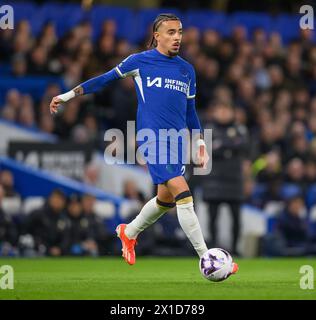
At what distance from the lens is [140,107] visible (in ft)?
37.9

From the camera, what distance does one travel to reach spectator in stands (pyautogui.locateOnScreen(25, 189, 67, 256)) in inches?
704

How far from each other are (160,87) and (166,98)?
0.13m

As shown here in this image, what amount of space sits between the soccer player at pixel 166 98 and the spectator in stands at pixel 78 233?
6.45 m

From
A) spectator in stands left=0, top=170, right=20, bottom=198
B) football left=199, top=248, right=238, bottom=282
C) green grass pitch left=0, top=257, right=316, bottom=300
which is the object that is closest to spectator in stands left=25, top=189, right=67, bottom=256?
spectator in stands left=0, top=170, right=20, bottom=198

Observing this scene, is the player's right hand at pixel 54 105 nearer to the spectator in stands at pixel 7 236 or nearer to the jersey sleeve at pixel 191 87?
the jersey sleeve at pixel 191 87

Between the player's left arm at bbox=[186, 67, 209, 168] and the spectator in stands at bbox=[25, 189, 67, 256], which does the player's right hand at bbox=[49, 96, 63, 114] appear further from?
the spectator in stands at bbox=[25, 189, 67, 256]

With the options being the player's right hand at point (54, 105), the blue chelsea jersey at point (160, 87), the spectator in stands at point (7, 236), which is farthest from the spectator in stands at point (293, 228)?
the player's right hand at point (54, 105)

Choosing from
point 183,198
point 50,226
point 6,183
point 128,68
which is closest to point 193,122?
point 128,68

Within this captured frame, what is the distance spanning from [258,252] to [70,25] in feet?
20.6

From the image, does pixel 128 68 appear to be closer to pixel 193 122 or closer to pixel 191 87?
pixel 191 87

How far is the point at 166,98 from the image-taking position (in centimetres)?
1138

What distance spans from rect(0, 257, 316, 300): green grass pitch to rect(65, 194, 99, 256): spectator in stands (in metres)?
2.36

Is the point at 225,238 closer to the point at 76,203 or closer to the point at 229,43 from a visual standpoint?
the point at 76,203

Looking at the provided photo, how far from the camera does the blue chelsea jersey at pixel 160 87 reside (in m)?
11.4
